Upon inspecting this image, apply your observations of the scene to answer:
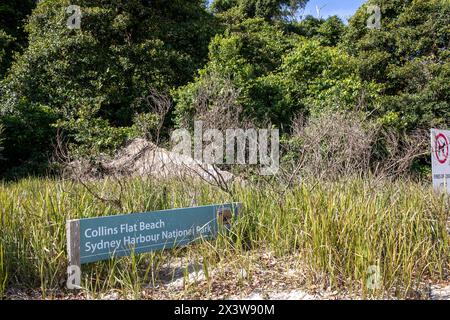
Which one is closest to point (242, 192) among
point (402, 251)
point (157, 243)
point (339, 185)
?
point (339, 185)

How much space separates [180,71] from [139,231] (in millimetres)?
11440

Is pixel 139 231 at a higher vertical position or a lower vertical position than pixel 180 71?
lower

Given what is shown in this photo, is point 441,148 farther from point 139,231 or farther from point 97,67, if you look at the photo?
point 97,67

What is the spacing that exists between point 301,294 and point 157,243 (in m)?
1.42

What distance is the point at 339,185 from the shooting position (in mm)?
5500

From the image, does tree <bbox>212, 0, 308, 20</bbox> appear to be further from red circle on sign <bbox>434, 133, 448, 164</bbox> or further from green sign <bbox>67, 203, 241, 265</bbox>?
green sign <bbox>67, 203, 241, 265</bbox>

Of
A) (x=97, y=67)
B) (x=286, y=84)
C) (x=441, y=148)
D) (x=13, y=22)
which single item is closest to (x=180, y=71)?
(x=97, y=67)

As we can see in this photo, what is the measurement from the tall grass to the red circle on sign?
6.58ft

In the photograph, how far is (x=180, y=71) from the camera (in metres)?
15.1

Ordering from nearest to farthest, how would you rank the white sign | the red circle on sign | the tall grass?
the tall grass → the white sign → the red circle on sign

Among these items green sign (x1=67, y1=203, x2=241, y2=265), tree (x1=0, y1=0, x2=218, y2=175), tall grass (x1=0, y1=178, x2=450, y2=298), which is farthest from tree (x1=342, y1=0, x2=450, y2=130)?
green sign (x1=67, y1=203, x2=241, y2=265)

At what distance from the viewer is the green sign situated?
12.9 feet

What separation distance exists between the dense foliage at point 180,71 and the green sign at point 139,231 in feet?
20.1
